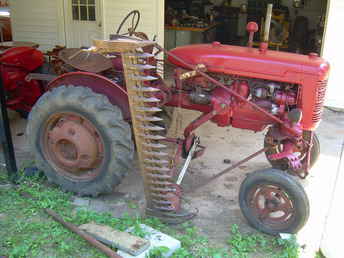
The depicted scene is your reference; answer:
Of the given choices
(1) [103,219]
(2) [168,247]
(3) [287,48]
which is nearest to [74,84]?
(1) [103,219]

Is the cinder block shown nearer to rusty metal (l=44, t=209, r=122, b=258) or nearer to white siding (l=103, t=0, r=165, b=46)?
rusty metal (l=44, t=209, r=122, b=258)

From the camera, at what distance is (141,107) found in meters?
2.72

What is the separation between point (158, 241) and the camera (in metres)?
2.71

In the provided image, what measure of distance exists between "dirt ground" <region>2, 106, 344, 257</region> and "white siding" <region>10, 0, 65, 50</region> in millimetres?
3076

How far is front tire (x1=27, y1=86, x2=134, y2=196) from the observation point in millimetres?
3098

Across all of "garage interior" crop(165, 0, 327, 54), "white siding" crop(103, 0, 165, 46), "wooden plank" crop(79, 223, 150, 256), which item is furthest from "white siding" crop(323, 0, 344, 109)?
"wooden plank" crop(79, 223, 150, 256)

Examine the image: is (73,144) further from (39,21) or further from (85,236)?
(39,21)

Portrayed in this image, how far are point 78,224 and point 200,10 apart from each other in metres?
9.77

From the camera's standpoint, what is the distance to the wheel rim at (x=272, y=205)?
280cm

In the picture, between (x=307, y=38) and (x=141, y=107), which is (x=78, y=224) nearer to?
(x=141, y=107)

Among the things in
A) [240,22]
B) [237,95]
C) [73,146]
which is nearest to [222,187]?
[237,95]

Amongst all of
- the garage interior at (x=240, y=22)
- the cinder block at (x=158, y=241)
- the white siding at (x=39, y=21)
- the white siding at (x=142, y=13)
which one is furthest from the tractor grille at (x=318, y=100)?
the garage interior at (x=240, y=22)

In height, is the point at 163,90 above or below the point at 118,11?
below

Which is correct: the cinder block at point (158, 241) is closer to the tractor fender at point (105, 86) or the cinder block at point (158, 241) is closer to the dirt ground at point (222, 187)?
the dirt ground at point (222, 187)
